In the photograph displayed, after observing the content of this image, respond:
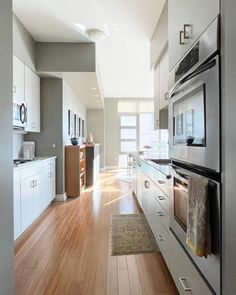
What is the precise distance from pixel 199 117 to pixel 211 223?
52cm

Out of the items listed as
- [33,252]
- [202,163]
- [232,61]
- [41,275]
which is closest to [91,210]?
[33,252]

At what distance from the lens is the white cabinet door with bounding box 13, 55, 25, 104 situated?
10.9ft

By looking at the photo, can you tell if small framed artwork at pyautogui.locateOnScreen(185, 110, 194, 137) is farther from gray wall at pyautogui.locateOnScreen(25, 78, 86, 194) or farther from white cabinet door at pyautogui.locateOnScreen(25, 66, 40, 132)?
gray wall at pyautogui.locateOnScreen(25, 78, 86, 194)

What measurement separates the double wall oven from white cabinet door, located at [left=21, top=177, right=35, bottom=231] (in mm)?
2071

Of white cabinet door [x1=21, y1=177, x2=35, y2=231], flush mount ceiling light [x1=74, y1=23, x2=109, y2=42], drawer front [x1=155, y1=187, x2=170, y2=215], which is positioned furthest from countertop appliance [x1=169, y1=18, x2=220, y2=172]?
flush mount ceiling light [x1=74, y1=23, x2=109, y2=42]

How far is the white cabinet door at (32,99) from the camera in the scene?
3992mm

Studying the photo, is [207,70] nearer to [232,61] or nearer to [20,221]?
[232,61]

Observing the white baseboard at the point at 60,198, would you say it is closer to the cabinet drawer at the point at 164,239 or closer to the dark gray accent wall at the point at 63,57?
the dark gray accent wall at the point at 63,57

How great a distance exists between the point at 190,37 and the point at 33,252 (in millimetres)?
2530

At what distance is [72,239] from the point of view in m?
2.96

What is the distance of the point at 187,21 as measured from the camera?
1.45 m

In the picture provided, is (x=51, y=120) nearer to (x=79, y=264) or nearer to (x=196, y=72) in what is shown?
(x=79, y=264)

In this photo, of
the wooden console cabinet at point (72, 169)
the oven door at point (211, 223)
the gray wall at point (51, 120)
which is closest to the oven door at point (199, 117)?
the oven door at point (211, 223)

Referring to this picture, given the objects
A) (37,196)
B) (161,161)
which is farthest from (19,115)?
(161,161)
